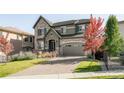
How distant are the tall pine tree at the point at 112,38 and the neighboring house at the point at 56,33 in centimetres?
680

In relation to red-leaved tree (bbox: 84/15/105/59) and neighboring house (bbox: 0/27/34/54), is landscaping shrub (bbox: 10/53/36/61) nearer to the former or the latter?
neighboring house (bbox: 0/27/34/54)

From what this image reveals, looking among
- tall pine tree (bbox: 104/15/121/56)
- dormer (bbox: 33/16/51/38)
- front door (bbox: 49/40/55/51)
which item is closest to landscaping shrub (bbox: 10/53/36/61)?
front door (bbox: 49/40/55/51)

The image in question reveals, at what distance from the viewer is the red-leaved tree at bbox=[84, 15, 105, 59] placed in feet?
52.8

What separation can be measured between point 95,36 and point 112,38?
48.4 inches

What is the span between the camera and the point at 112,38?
1633 centimetres

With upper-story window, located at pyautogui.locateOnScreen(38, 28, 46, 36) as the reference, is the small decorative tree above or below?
below

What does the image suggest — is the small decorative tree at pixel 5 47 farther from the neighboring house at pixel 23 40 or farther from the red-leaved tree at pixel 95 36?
the neighboring house at pixel 23 40

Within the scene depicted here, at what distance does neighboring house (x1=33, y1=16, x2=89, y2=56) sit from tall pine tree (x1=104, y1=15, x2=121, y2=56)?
680 centimetres

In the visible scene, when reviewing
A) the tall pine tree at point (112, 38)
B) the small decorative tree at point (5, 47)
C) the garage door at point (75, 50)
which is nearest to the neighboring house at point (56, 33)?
the garage door at point (75, 50)

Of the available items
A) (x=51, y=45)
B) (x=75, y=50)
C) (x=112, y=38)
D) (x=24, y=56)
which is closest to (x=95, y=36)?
(x=112, y=38)

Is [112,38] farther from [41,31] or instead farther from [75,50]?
[41,31]

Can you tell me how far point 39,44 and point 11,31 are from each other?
183 inches
